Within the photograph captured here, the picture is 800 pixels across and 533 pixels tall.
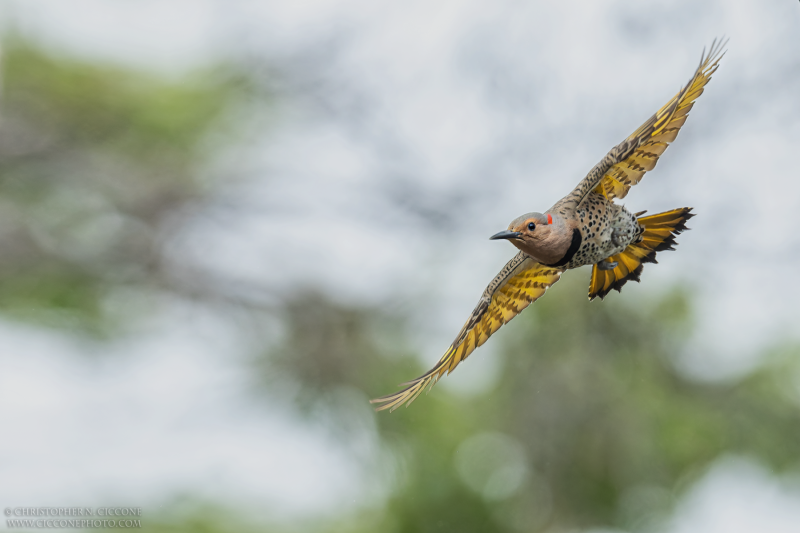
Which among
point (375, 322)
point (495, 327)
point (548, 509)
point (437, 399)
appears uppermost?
point (375, 322)

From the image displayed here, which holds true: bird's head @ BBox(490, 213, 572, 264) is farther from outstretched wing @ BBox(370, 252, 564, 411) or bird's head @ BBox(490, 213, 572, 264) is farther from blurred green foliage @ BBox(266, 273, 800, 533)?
blurred green foliage @ BBox(266, 273, 800, 533)

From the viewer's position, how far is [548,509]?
5.01 metres

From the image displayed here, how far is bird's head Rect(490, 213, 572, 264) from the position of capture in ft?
4.24

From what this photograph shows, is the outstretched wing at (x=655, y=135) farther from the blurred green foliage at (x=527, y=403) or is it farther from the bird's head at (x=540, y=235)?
the blurred green foliage at (x=527, y=403)

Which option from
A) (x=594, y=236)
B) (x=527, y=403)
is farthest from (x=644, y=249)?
(x=527, y=403)

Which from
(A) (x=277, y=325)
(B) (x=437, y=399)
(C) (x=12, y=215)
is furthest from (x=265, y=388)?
(C) (x=12, y=215)

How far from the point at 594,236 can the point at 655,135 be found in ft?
0.77

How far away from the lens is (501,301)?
1.65 meters

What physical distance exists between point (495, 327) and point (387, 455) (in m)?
3.64

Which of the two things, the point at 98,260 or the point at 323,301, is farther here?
the point at 323,301

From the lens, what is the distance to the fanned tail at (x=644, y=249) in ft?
5.08

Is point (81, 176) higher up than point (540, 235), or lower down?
higher up

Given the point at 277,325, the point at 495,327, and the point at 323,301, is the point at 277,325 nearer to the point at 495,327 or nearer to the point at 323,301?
the point at 323,301

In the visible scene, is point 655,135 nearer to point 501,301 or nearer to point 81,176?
point 501,301
